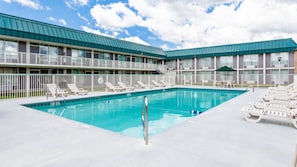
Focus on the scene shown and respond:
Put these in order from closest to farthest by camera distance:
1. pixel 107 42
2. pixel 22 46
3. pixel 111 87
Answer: pixel 22 46
pixel 111 87
pixel 107 42

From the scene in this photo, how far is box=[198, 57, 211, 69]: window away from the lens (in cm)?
2890

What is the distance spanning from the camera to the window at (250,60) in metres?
25.4

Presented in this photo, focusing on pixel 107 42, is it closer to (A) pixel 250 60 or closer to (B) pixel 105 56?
(B) pixel 105 56

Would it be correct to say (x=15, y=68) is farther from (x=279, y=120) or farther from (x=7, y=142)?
(x=279, y=120)

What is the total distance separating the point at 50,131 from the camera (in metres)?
4.32

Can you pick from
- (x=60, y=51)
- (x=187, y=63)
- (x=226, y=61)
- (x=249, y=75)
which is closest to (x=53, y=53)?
(x=60, y=51)

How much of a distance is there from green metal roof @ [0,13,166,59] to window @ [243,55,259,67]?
16.4 metres

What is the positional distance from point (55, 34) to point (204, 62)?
22333mm

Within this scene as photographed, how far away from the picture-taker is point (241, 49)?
2544cm

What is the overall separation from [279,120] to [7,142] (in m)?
7.30

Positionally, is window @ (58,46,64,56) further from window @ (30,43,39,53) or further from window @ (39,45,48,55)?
window @ (30,43,39,53)

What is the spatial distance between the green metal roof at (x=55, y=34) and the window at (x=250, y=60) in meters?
16.4

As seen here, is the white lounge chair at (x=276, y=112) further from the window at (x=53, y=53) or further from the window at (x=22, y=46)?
the window at (x=22, y=46)

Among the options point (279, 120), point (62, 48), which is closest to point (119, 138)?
point (279, 120)
